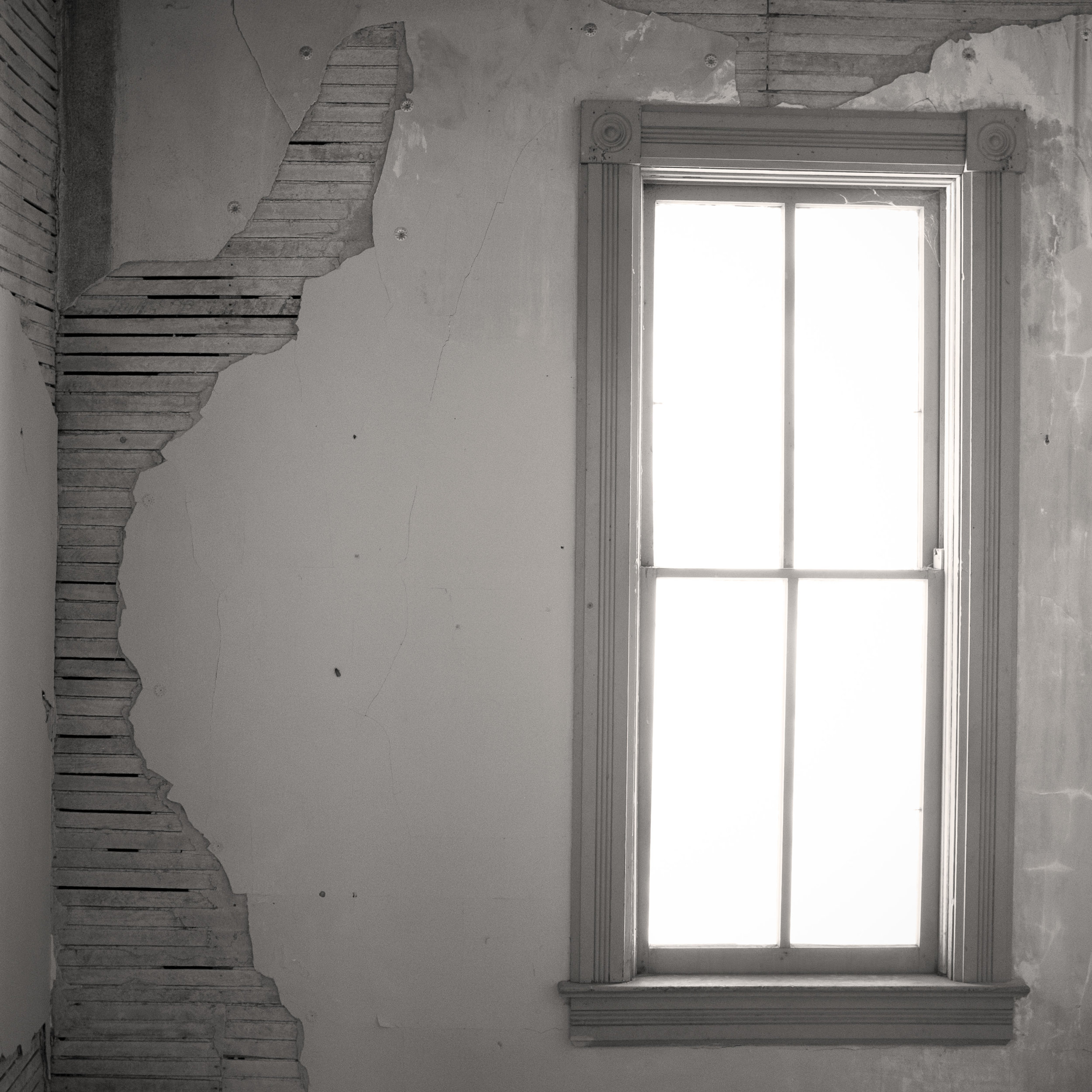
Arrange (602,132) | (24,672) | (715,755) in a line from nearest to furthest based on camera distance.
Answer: (24,672) → (602,132) → (715,755)

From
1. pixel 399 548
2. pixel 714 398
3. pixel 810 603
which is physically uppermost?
pixel 714 398

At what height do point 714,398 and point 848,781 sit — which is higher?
point 714,398

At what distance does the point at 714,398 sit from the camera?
216 cm

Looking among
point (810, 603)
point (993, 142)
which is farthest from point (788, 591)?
point (993, 142)

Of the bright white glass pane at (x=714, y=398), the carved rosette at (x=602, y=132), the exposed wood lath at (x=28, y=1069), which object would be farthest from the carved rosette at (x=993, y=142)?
the exposed wood lath at (x=28, y=1069)

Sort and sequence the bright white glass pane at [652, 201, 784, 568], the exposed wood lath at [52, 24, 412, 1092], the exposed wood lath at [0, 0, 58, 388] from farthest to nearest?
the bright white glass pane at [652, 201, 784, 568] → the exposed wood lath at [52, 24, 412, 1092] → the exposed wood lath at [0, 0, 58, 388]

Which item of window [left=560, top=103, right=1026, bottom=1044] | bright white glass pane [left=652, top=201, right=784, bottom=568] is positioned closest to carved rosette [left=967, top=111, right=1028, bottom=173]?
A: window [left=560, top=103, right=1026, bottom=1044]

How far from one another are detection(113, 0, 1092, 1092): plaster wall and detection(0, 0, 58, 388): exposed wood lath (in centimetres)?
14

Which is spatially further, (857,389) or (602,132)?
(857,389)

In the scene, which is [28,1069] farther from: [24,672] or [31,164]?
[31,164]

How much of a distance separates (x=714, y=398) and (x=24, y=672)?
1.60 m

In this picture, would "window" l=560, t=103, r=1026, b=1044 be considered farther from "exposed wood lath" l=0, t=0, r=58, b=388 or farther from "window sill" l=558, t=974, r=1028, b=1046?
"exposed wood lath" l=0, t=0, r=58, b=388

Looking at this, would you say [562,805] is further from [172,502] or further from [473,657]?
[172,502]

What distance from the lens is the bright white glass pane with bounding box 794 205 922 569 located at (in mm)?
2164
